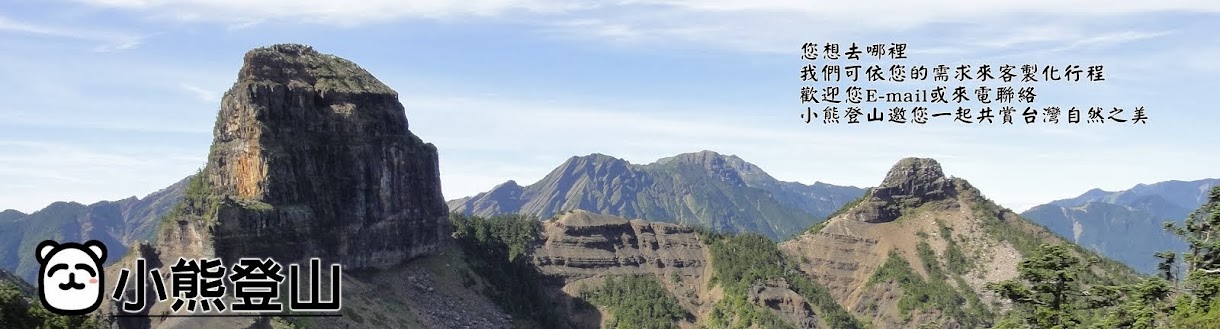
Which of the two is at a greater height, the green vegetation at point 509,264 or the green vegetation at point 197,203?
the green vegetation at point 197,203

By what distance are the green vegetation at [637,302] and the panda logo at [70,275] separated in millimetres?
119229

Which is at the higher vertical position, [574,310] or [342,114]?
[342,114]

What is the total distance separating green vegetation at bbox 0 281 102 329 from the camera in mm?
74188

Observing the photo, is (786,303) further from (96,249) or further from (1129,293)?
(96,249)

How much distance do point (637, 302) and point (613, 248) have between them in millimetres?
19269

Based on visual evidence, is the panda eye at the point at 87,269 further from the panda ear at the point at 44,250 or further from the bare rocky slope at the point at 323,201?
the bare rocky slope at the point at 323,201

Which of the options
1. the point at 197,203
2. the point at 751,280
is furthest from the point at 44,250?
the point at 751,280

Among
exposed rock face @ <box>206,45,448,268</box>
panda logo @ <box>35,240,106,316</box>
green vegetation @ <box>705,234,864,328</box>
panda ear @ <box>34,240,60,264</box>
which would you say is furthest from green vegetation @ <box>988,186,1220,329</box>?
green vegetation @ <box>705,234,864,328</box>

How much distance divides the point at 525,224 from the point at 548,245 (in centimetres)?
690

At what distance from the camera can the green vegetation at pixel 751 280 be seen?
162 m

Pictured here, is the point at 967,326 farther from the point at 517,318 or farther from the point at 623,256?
the point at 517,318

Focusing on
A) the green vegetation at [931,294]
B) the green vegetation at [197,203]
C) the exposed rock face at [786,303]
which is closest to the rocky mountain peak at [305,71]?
the green vegetation at [197,203]

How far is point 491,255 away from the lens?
161m

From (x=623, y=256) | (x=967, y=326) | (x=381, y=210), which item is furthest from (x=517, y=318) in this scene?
(x=967, y=326)
